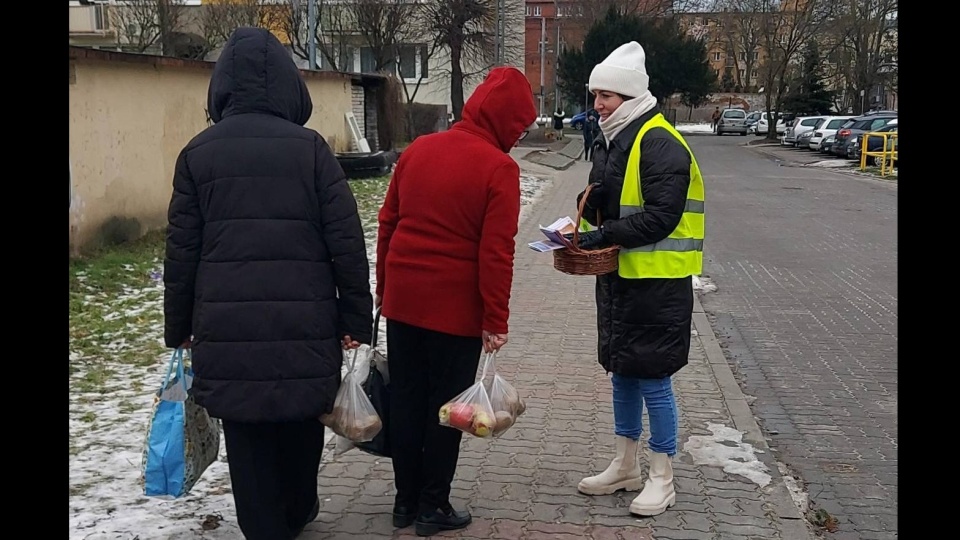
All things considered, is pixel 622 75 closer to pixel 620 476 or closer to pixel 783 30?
pixel 620 476

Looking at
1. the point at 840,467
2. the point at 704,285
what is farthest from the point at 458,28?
the point at 840,467

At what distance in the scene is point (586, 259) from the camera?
403 cm

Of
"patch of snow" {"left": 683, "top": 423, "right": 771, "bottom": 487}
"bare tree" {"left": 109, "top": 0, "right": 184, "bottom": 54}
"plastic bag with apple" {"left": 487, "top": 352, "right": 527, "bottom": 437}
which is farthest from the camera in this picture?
"bare tree" {"left": 109, "top": 0, "right": 184, "bottom": 54}

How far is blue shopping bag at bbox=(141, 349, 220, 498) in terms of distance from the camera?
362 centimetres

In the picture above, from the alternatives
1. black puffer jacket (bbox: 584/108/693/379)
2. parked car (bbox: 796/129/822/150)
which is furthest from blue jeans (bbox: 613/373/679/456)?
parked car (bbox: 796/129/822/150)

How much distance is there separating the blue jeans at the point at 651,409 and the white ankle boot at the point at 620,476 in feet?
0.22

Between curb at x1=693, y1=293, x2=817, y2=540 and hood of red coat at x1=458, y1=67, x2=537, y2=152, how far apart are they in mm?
2073

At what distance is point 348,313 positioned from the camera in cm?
351

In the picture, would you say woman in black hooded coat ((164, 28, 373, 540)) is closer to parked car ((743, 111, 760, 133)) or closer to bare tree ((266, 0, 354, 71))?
bare tree ((266, 0, 354, 71))

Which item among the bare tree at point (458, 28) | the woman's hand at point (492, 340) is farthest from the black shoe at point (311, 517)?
the bare tree at point (458, 28)

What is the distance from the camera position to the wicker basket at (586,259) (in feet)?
13.2

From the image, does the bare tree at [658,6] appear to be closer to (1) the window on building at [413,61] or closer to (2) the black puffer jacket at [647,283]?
(1) the window on building at [413,61]
